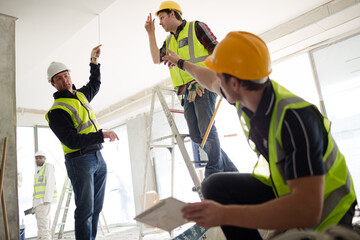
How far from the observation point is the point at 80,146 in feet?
7.68

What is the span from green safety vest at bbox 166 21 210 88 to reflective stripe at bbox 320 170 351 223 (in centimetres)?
159

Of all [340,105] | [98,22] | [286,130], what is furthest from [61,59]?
[286,130]

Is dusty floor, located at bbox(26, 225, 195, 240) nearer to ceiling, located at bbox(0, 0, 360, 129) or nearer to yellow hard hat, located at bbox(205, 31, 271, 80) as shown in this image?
yellow hard hat, located at bbox(205, 31, 271, 80)

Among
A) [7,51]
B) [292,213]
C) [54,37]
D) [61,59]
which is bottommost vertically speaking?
[292,213]

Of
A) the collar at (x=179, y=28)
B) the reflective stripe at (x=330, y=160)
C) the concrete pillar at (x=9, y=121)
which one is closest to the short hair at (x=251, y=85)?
the reflective stripe at (x=330, y=160)

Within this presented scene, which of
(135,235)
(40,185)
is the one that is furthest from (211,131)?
(40,185)

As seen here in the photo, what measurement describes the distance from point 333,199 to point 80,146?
185 centimetres

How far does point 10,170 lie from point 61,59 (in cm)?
345

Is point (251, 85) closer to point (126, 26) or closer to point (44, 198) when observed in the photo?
point (126, 26)

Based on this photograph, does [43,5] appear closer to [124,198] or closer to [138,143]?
[138,143]

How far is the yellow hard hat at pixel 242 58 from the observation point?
3.55ft

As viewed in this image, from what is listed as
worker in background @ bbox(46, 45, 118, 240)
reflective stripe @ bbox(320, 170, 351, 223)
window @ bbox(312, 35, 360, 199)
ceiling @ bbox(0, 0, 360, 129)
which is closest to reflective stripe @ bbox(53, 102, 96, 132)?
worker in background @ bbox(46, 45, 118, 240)

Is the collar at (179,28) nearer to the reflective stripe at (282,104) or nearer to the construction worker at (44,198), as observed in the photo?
the reflective stripe at (282,104)

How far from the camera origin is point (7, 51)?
2738mm
